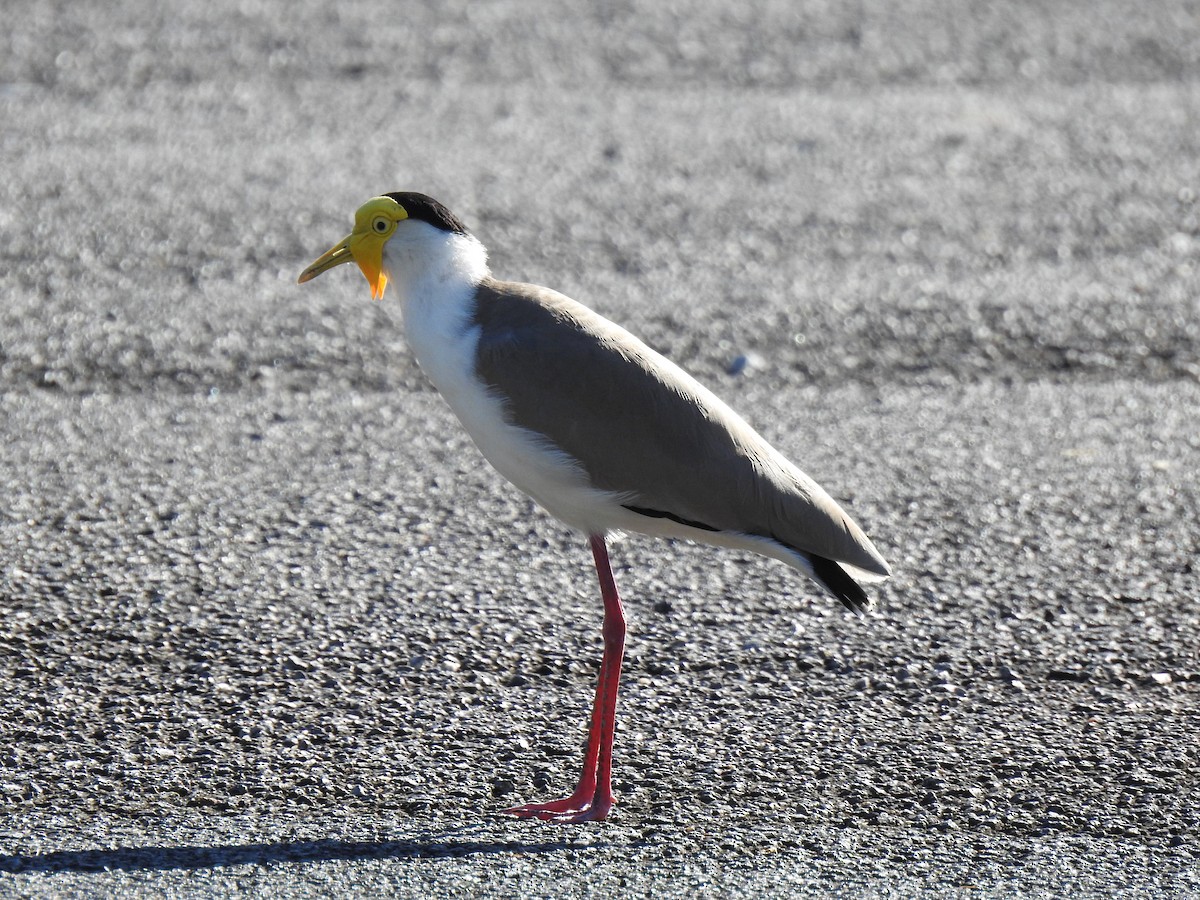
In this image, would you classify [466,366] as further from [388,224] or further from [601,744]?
[601,744]

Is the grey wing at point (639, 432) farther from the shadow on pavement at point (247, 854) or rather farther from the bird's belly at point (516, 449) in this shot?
the shadow on pavement at point (247, 854)

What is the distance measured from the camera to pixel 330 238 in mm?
7648

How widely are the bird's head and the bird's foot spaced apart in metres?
1.48

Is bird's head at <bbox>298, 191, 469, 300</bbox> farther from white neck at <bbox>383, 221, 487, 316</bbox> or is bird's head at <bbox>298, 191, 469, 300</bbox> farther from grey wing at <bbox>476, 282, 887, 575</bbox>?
grey wing at <bbox>476, 282, 887, 575</bbox>

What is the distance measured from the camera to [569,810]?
3.69 metres

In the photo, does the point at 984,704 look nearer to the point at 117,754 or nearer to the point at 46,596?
the point at 117,754

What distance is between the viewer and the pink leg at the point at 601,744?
12.1 ft

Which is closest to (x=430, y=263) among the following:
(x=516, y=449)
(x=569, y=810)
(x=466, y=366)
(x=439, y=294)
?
(x=439, y=294)

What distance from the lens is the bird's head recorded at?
13.4 feet

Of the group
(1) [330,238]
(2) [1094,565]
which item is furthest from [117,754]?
(1) [330,238]

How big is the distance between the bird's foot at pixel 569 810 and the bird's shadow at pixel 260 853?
3.5 inches

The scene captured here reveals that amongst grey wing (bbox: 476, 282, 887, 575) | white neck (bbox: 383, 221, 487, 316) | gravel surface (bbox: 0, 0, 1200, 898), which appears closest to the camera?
gravel surface (bbox: 0, 0, 1200, 898)

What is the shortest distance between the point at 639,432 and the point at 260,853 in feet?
4.42

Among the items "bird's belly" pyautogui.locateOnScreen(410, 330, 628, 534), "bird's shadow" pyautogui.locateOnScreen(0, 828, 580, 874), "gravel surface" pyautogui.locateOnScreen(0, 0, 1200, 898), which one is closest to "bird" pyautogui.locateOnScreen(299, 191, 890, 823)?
"bird's belly" pyautogui.locateOnScreen(410, 330, 628, 534)
